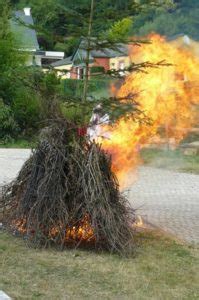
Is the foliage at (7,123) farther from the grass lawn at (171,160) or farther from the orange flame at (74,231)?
the orange flame at (74,231)

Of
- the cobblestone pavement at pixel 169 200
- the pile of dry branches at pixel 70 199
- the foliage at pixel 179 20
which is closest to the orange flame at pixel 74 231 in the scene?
the pile of dry branches at pixel 70 199

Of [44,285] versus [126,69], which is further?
[126,69]

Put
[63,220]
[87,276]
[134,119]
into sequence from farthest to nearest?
[134,119] → [63,220] → [87,276]

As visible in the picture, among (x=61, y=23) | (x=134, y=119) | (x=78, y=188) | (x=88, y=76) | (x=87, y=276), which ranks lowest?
(x=87, y=276)

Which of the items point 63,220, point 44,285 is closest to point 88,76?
point 63,220

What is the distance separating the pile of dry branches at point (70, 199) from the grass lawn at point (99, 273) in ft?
0.70

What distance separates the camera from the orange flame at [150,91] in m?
8.64

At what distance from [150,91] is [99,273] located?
3470 millimetres

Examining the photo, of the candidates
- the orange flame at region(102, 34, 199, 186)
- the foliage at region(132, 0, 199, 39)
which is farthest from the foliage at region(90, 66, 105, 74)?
the foliage at region(132, 0, 199, 39)

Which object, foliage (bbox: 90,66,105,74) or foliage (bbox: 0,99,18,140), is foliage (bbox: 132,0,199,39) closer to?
foliage (bbox: 90,66,105,74)

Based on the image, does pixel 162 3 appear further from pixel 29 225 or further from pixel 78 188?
pixel 29 225

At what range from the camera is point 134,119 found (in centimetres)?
756

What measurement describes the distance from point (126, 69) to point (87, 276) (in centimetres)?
273

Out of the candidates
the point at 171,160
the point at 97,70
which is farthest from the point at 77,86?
the point at 171,160
